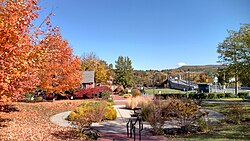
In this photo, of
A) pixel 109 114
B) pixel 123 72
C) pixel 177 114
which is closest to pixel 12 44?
pixel 177 114

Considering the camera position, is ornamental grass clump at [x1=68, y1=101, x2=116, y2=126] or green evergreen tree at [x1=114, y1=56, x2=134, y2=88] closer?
ornamental grass clump at [x1=68, y1=101, x2=116, y2=126]

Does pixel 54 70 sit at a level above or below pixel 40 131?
above

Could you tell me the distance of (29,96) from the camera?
96.9 ft

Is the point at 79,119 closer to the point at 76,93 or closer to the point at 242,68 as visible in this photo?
the point at 242,68

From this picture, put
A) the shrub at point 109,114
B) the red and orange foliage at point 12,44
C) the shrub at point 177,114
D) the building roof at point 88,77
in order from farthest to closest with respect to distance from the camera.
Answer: the building roof at point 88,77 < the shrub at point 109,114 < the shrub at point 177,114 < the red and orange foliage at point 12,44

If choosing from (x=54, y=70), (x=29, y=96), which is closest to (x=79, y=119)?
(x=54, y=70)

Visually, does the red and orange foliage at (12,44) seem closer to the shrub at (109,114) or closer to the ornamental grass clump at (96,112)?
the ornamental grass clump at (96,112)

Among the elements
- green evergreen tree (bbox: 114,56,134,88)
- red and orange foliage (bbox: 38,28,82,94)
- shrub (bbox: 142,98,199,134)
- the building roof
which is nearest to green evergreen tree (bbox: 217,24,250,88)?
shrub (bbox: 142,98,199,134)

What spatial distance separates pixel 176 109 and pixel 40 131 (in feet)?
20.0

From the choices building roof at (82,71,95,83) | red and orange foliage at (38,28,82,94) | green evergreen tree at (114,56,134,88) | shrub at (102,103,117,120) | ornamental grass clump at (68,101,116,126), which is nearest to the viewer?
ornamental grass clump at (68,101,116,126)

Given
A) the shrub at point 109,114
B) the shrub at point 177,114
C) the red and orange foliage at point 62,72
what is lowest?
Result: the shrub at point 109,114

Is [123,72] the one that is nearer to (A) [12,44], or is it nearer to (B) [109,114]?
(B) [109,114]

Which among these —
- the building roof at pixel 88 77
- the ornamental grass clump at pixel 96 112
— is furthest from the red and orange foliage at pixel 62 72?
the building roof at pixel 88 77

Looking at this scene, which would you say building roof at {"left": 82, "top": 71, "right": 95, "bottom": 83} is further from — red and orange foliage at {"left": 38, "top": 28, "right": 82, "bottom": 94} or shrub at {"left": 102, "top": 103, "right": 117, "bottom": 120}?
shrub at {"left": 102, "top": 103, "right": 117, "bottom": 120}
